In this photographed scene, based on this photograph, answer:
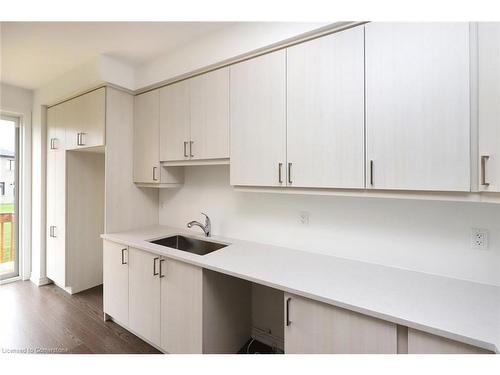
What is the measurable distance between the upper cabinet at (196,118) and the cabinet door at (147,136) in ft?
0.29

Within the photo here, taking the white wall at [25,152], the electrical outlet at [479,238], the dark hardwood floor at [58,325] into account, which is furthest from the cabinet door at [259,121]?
the white wall at [25,152]

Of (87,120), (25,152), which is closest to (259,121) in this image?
(87,120)

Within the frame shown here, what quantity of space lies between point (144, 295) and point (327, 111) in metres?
1.89

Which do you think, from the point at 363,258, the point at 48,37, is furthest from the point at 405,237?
the point at 48,37

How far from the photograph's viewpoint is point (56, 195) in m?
2.74

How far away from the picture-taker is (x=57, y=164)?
2719 millimetres

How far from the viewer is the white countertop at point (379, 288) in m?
0.88

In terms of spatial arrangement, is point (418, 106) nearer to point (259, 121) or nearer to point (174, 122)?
point (259, 121)

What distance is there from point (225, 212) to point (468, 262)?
5.46 ft

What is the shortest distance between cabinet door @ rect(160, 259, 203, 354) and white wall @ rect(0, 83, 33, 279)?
2.60 meters

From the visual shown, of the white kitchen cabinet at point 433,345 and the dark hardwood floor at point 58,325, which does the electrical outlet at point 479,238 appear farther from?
the dark hardwood floor at point 58,325

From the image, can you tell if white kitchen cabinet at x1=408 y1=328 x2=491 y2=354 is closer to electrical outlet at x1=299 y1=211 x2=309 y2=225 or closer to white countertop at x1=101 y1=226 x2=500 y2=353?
white countertop at x1=101 y1=226 x2=500 y2=353

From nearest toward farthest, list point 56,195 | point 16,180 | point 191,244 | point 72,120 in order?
point 191,244 → point 72,120 → point 56,195 → point 16,180

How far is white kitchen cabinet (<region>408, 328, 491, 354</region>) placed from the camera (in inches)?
33.1
